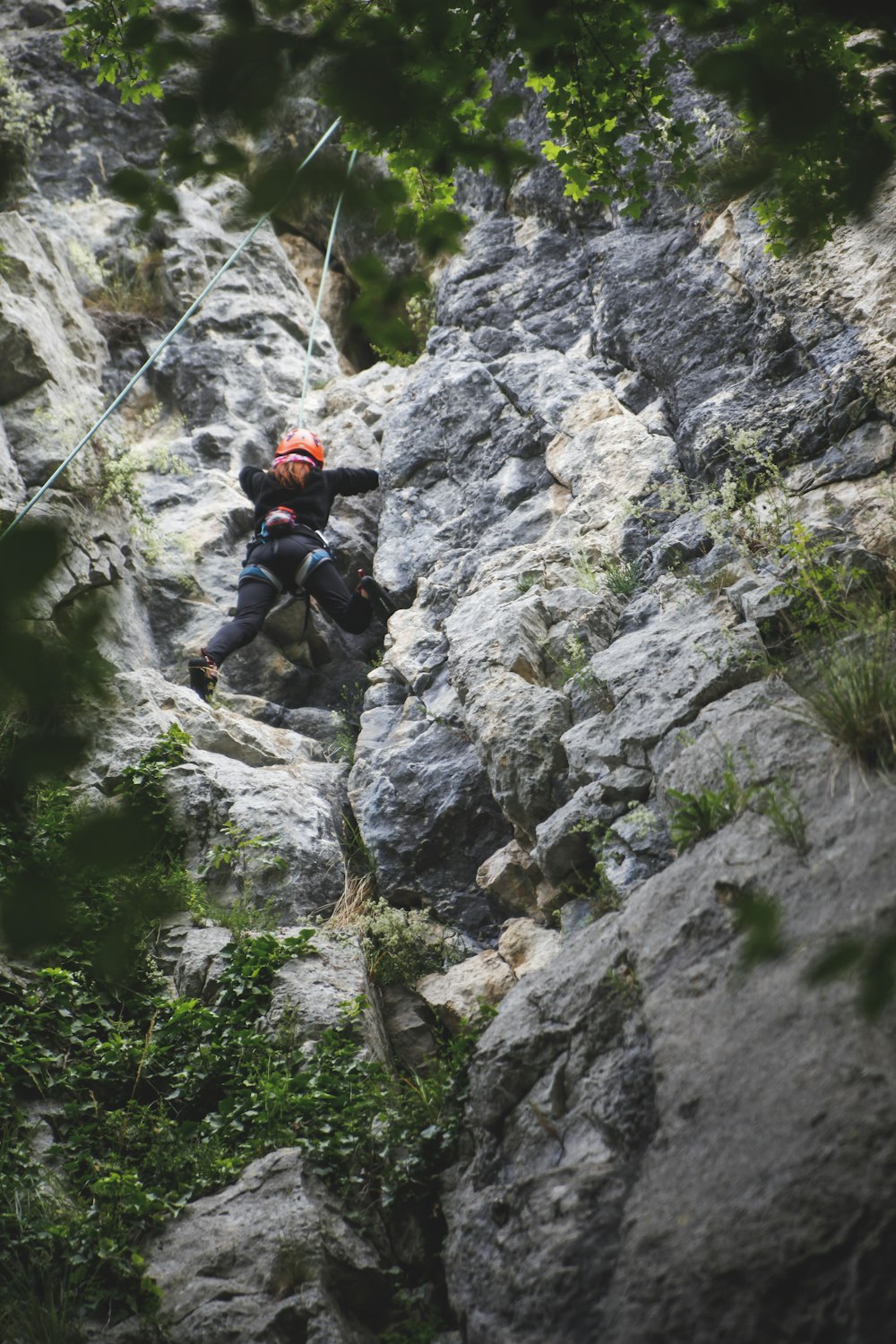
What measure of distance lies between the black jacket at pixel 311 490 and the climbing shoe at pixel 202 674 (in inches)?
60.0

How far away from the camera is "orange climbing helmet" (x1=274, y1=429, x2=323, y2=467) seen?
828 centimetres

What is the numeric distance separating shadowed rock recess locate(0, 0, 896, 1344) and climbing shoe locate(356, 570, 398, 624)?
5.3 inches

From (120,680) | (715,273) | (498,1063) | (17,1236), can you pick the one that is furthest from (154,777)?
(715,273)

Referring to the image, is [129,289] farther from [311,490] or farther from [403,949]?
[403,949]

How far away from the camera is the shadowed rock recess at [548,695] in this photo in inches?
106

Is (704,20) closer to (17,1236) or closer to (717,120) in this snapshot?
(17,1236)

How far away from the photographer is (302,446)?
27.3 ft

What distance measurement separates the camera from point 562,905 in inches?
189

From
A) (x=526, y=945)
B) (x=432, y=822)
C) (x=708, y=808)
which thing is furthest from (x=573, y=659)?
(x=708, y=808)

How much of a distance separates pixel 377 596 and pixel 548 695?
2.62 meters

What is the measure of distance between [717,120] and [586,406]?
2.60 meters

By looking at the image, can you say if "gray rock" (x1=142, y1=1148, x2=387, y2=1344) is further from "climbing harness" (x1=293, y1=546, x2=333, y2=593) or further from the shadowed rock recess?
"climbing harness" (x1=293, y1=546, x2=333, y2=593)

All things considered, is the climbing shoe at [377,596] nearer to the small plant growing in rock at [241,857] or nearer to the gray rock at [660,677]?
the small plant growing in rock at [241,857]

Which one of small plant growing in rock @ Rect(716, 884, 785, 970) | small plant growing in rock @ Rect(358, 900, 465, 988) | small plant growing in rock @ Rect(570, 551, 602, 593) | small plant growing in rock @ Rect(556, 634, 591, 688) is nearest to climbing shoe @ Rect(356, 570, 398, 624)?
small plant growing in rock @ Rect(570, 551, 602, 593)
